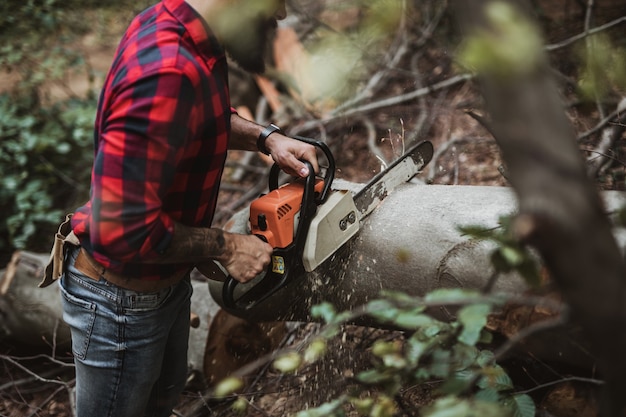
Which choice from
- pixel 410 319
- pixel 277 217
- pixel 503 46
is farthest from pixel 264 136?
pixel 503 46

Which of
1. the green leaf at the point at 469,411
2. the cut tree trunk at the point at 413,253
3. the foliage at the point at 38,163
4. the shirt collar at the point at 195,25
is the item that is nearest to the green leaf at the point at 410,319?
the green leaf at the point at 469,411

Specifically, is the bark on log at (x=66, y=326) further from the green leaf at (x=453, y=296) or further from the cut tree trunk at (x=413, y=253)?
the green leaf at (x=453, y=296)

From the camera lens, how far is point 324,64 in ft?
6.80

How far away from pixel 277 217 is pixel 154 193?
19.5 inches

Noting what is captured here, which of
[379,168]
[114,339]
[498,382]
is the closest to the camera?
[498,382]

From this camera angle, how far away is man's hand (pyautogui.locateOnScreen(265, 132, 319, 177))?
2098mm

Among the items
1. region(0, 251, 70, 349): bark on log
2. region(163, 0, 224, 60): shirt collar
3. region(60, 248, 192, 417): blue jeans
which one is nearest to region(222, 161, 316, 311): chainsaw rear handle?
region(60, 248, 192, 417): blue jeans

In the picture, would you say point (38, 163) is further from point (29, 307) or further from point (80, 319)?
point (80, 319)

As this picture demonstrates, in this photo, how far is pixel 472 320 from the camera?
1.12 meters

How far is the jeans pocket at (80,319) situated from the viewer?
73.2 inches

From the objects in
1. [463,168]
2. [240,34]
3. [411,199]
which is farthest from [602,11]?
[240,34]

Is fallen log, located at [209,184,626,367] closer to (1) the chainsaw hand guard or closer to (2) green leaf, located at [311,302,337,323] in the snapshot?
(1) the chainsaw hand guard

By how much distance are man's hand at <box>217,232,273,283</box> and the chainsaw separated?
8 centimetres

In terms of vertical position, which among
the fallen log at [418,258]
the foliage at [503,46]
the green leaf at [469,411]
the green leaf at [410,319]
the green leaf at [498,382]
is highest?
the foliage at [503,46]
